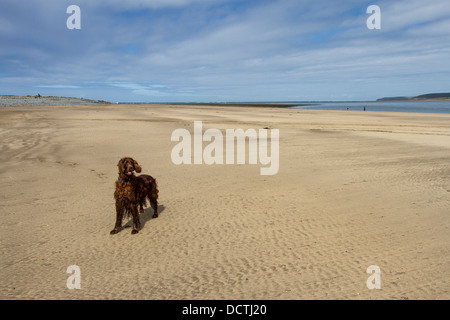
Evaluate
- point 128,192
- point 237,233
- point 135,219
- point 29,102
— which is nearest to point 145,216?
point 135,219

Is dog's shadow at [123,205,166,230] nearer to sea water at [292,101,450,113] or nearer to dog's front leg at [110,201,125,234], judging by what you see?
dog's front leg at [110,201,125,234]

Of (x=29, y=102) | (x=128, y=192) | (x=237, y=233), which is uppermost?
(x=29, y=102)

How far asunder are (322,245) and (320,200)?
7.76ft

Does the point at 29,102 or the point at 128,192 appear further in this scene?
the point at 29,102

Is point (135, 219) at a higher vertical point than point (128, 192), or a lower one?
lower

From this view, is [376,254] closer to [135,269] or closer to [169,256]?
[169,256]

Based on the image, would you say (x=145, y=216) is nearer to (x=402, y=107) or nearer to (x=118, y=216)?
(x=118, y=216)

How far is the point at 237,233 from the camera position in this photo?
5578mm

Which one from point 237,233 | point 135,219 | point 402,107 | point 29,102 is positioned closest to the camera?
point 237,233

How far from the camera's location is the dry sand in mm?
4012
